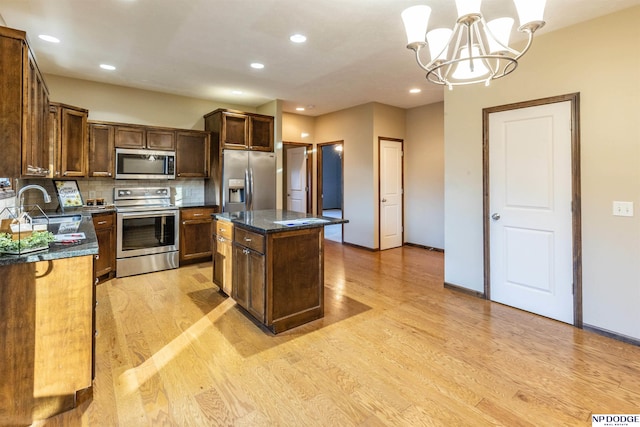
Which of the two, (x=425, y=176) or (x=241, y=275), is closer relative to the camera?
(x=241, y=275)

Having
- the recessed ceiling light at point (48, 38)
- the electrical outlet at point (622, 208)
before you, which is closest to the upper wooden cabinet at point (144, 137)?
the recessed ceiling light at point (48, 38)

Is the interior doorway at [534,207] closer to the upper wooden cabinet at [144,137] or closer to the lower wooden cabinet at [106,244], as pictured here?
the upper wooden cabinet at [144,137]

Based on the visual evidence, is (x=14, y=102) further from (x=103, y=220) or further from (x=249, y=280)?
(x=103, y=220)

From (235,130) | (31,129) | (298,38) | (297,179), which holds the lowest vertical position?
(31,129)

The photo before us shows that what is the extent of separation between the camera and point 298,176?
23.9 ft

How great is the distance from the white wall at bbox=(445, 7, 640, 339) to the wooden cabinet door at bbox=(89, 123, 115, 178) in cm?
483

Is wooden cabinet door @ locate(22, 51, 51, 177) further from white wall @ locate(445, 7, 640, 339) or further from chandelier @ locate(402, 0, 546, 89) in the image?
white wall @ locate(445, 7, 640, 339)

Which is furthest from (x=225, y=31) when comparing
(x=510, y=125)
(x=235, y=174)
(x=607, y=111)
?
(x=607, y=111)

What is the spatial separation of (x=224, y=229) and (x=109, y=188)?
2.45 meters

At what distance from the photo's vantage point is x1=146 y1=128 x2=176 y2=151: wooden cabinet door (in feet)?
15.3

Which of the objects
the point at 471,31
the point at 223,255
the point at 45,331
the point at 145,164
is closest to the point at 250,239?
the point at 223,255

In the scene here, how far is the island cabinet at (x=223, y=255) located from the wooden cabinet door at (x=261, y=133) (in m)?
2.14

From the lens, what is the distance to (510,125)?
3.24 meters

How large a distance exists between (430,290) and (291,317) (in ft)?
6.07
